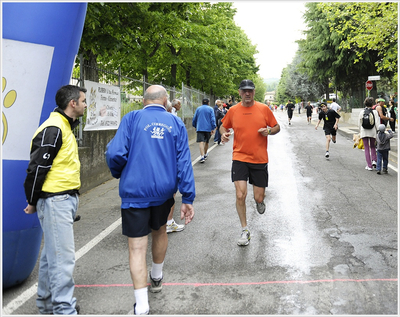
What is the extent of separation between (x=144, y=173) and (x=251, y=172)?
2417 millimetres

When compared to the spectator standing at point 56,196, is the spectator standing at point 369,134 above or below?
above

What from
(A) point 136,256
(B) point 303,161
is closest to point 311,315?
(A) point 136,256

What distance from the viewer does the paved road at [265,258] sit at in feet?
12.1

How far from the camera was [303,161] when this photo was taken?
12586mm

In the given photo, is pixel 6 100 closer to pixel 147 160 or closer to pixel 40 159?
pixel 40 159

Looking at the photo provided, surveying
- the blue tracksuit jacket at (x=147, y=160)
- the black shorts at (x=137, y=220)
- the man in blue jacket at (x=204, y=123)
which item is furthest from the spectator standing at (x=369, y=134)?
the black shorts at (x=137, y=220)

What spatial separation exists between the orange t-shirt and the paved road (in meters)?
1.06

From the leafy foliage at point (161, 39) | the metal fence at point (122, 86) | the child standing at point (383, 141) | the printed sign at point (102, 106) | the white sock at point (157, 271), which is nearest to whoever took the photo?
the white sock at point (157, 271)

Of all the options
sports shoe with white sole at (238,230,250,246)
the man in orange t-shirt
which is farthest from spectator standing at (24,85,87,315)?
the man in orange t-shirt

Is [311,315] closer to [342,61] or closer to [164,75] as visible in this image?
[164,75]

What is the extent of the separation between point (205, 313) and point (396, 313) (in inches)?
58.8

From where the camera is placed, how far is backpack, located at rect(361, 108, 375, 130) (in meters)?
10.5

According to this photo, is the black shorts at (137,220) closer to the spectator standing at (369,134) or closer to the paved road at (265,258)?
the paved road at (265,258)

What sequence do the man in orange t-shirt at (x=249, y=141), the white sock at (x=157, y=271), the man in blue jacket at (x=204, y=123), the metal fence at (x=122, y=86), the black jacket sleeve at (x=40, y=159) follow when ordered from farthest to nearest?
the man in blue jacket at (x=204, y=123)
the metal fence at (x=122, y=86)
the man in orange t-shirt at (x=249, y=141)
the white sock at (x=157, y=271)
the black jacket sleeve at (x=40, y=159)
